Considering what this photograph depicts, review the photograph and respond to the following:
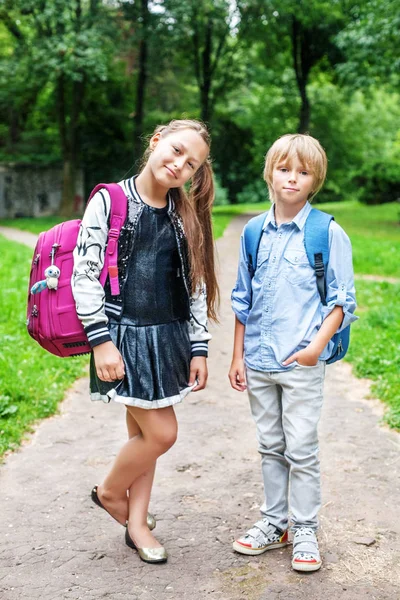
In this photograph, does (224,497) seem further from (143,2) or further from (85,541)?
(143,2)

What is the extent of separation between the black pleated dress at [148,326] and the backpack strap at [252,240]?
0.36 metres

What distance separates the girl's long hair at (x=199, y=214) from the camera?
3043mm

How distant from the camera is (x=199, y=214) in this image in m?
3.19

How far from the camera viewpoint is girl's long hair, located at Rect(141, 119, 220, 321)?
9.98 ft

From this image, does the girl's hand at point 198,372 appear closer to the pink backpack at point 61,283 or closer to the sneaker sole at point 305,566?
the pink backpack at point 61,283

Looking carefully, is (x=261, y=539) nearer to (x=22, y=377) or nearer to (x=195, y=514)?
(x=195, y=514)

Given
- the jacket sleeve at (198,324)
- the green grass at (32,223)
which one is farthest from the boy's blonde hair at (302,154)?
the green grass at (32,223)

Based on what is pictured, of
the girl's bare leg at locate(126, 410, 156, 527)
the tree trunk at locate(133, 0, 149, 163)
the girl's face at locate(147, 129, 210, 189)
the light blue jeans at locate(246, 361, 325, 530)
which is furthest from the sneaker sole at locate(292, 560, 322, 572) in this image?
the tree trunk at locate(133, 0, 149, 163)

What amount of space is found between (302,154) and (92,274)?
0.98 meters

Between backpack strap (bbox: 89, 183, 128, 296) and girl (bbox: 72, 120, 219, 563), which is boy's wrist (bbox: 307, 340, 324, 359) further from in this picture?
backpack strap (bbox: 89, 183, 128, 296)

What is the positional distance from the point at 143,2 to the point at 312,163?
20.5 m

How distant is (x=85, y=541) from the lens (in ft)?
10.9

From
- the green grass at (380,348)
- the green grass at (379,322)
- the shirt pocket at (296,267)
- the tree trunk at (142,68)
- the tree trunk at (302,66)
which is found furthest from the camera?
the tree trunk at (302,66)

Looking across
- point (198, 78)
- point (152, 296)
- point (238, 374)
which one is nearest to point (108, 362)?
point (152, 296)
